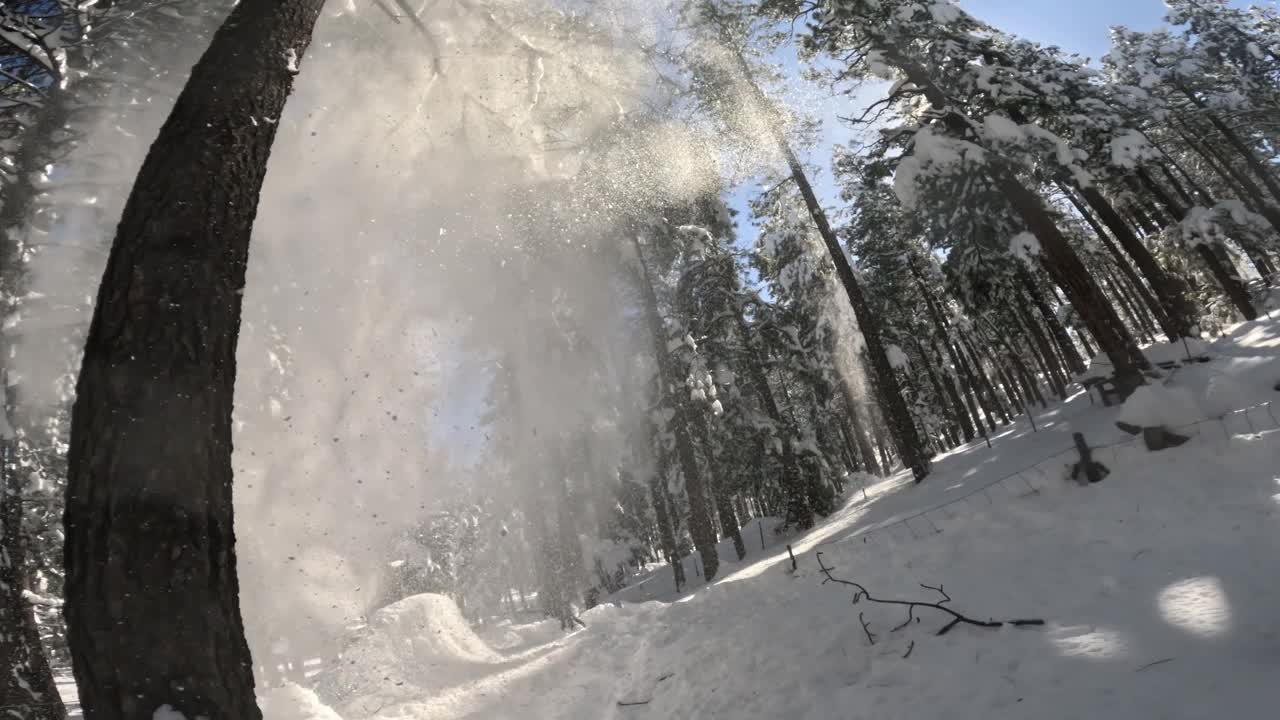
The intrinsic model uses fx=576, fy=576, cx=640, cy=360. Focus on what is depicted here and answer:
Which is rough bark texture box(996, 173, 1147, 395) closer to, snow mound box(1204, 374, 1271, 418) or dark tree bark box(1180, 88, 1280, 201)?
snow mound box(1204, 374, 1271, 418)

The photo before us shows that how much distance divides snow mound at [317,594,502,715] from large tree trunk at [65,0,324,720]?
9.72m

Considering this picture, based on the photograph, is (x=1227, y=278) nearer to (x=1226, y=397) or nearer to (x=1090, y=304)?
(x=1090, y=304)

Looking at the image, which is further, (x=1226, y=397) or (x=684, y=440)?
(x=684, y=440)

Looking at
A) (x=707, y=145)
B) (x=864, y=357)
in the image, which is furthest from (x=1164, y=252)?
(x=707, y=145)

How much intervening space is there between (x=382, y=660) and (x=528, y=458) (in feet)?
35.8

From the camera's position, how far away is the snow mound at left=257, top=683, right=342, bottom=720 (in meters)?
8.26

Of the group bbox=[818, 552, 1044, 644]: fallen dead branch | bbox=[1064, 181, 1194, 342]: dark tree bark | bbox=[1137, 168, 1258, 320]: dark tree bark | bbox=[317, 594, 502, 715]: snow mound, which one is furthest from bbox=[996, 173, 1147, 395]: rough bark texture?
bbox=[317, 594, 502, 715]: snow mound

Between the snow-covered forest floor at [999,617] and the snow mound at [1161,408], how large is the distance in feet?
0.18

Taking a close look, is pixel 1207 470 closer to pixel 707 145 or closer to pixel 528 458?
pixel 707 145

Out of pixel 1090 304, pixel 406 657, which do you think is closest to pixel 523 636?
pixel 406 657

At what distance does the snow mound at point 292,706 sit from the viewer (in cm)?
826

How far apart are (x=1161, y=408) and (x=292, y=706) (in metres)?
12.5

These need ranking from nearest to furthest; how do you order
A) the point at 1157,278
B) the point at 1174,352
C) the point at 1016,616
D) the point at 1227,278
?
the point at 1016,616
the point at 1174,352
the point at 1157,278
the point at 1227,278

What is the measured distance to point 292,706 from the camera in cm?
847
